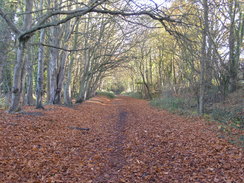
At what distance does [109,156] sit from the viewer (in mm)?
6457

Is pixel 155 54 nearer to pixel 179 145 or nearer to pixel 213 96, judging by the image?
pixel 213 96

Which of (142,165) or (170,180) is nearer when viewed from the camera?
(170,180)

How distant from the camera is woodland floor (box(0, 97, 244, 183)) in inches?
193

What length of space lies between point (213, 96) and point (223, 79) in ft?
5.85

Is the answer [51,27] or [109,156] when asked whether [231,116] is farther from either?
[51,27]

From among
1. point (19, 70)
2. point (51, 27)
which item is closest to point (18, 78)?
point (19, 70)

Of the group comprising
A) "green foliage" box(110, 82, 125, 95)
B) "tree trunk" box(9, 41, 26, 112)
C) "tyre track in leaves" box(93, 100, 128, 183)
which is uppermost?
"green foliage" box(110, 82, 125, 95)

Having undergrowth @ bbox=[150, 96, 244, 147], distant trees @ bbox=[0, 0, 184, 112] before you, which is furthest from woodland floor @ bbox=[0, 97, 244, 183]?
distant trees @ bbox=[0, 0, 184, 112]

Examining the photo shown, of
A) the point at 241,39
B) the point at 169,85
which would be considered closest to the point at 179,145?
the point at 241,39

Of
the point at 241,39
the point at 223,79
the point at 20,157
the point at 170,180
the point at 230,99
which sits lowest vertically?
the point at 170,180

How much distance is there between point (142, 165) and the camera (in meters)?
5.72

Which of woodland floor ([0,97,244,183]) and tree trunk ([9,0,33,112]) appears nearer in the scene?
woodland floor ([0,97,244,183])

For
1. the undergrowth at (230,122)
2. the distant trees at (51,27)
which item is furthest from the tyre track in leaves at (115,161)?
the distant trees at (51,27)

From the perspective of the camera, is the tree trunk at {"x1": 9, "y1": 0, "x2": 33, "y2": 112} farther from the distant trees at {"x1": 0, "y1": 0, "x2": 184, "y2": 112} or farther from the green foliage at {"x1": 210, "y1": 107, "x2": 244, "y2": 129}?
the green foliage at {"x1": 210, "y1": 107, "x2": 244, "y2": 129}
